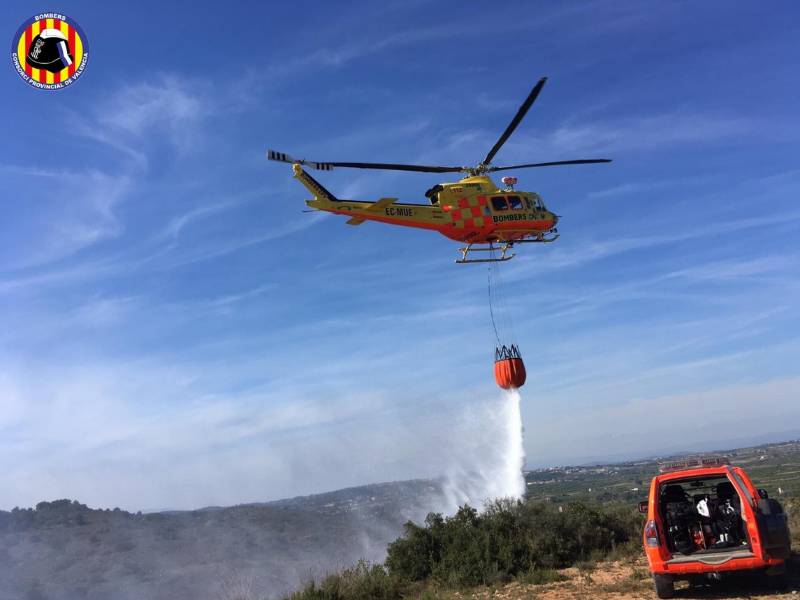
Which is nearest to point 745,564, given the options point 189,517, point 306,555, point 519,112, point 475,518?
point 475,518

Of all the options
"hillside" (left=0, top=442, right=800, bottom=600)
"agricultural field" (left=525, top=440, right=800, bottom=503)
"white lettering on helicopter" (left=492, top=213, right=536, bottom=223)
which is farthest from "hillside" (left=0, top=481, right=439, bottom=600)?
"white lettering on helicopter" (left=492, top=213, right=536, bottom=223)

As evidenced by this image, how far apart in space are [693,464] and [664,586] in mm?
2108

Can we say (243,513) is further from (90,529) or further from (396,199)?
(396,199)

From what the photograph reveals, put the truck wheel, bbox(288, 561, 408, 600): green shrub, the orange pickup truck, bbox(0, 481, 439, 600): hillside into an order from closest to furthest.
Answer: the orange pickup truck → the truck wheel → bbox(288, 561, 408, 600): green shrub → bbox(0, 481, 439, 600): hillside

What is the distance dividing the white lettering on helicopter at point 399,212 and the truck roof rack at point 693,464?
15.0m

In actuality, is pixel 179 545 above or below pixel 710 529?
below

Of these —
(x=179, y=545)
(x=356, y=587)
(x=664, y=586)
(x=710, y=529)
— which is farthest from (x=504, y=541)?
(x=179, y=545)

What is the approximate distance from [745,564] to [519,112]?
1590 centimetres

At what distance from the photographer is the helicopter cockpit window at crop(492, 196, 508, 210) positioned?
24234 millimetres

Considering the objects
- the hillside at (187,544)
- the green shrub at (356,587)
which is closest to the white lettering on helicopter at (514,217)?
the hillside at (187,544)

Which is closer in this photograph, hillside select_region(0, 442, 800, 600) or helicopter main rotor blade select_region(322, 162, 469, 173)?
helicopter main rotor blade select_region(322, 162, 469, 173)

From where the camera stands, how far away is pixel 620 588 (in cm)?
1041

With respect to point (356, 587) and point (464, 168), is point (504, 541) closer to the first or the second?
point (356, 587)

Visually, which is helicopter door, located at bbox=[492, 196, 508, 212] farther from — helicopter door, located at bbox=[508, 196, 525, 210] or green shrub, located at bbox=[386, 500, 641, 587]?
green shrub, located at bbox=[386, 500, 641, 587]
